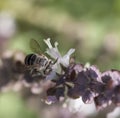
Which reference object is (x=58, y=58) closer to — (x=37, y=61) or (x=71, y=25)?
(x=37, y=61)

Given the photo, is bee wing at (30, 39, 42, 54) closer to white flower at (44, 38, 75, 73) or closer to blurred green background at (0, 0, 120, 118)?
white flower at (44, 38, 75, 73)

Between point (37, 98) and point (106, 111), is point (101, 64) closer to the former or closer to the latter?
point (37, 98)

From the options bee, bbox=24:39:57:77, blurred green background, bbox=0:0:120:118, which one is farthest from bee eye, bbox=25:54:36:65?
blurred green background, bbox=0:0:120:118

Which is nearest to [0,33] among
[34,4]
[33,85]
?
[34,4]

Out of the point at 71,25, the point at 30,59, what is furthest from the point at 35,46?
the point at 71,25

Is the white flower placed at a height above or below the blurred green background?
below
